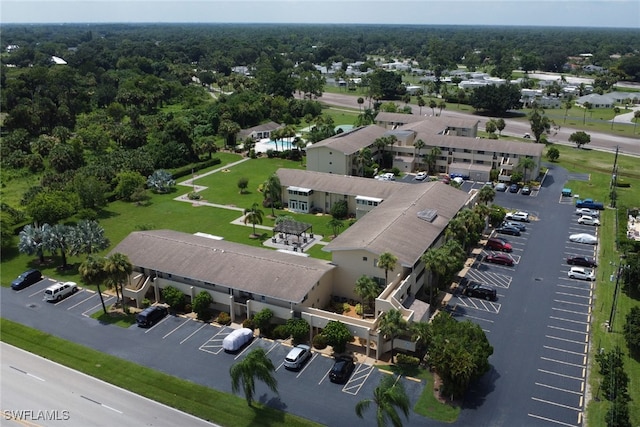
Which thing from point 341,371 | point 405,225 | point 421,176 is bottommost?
point 341,371

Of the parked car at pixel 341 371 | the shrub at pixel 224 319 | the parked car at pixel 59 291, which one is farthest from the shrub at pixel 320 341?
the parked car at pixel 59 291

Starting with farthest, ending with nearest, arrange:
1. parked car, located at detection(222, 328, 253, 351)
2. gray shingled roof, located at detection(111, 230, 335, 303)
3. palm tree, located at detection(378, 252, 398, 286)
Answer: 1. gray shingled roof, located at detection(111, 230, 335, 303)
2. palm tree, located at detection(378, 252, 398, 286)
3. parked car, located at detection(222, 328, 253, 351)

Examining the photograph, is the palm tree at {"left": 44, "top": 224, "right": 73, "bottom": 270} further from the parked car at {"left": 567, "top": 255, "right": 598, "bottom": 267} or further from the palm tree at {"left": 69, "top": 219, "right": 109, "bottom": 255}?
the parked car at {"left": 567, "top": 255, "right": 598, "bottom": 267}

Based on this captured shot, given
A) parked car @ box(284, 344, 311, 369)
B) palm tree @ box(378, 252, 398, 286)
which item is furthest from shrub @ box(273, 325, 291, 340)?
palm tree @ box(378, 252, 398, 286)

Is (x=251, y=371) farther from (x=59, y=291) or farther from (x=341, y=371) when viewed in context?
(x=59, y=291)

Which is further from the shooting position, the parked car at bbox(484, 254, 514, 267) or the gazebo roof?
the gazebo roof

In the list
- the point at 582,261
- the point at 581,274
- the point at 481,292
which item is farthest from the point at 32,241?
the point at 582,261

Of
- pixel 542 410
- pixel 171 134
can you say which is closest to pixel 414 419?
pixel 542 410
